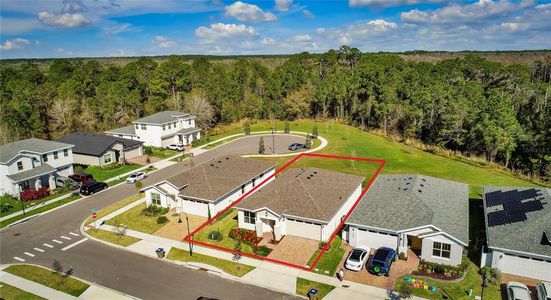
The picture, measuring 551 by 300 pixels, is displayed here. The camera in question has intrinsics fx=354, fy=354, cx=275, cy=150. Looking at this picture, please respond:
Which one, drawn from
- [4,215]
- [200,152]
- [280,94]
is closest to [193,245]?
[4,215]

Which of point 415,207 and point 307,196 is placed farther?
point 307,196

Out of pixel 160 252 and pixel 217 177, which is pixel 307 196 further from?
pixel 160 252

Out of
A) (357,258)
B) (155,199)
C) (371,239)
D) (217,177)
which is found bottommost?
(357,258)

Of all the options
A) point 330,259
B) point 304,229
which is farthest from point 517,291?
point 304,229

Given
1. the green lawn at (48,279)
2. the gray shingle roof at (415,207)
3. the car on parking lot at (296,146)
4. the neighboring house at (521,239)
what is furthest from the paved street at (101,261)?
the car on parking lot at (296,146)

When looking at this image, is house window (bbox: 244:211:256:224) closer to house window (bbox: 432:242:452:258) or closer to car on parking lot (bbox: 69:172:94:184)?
house window (bbox: 432:242:452:258)

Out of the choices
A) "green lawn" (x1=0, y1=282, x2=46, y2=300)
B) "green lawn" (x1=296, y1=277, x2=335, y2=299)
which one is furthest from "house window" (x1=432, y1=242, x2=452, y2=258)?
"green lawn" (x1=0, y1=282, x2=46, y2=300)

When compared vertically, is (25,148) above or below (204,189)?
above
